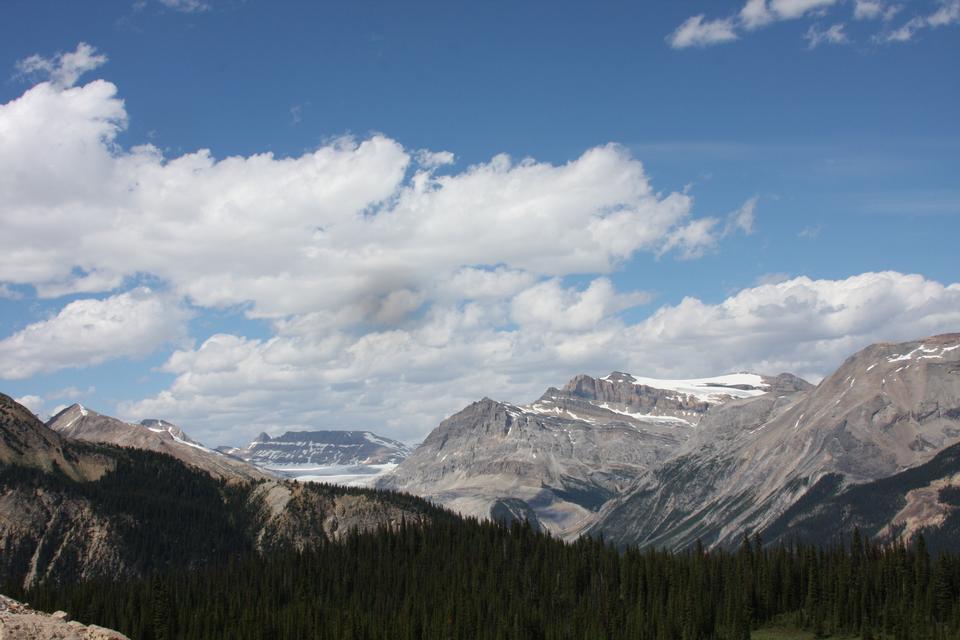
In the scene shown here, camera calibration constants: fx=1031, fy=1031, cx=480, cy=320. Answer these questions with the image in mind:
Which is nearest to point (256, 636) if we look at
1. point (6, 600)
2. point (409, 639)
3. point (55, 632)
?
point (409, 639)

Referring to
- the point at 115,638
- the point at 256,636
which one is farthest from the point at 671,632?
the point at 115,638

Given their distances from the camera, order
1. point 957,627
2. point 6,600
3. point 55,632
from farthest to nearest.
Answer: point 957,627, point 6,600, point 55,632

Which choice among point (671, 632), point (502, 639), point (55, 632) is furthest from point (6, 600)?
point (671, 632)

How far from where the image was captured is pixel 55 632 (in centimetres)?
9400

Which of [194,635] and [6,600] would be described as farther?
[194,635]

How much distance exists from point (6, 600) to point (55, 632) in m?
17.9

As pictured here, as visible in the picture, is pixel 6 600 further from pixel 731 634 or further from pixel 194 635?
pixel 731 634

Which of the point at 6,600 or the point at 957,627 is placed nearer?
the point at 6,600

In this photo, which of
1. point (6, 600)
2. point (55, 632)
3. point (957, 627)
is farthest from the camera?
point (957, 627)

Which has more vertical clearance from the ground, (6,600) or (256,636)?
(6,600)

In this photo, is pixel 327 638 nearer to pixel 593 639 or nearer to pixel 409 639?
pixel 409 639

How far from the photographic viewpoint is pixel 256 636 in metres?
196

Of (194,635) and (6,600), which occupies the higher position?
(6,600)

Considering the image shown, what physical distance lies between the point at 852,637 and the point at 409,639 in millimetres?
85588
